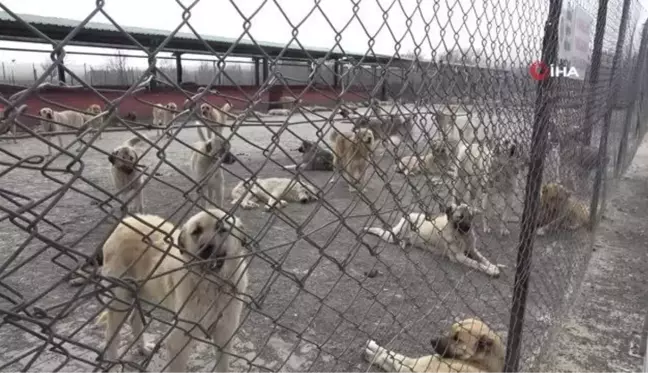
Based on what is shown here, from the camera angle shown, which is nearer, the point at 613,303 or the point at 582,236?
the point at 613,303

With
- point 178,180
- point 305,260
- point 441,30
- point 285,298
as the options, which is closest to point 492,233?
point 305,260

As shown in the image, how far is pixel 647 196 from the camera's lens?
23.8 ft

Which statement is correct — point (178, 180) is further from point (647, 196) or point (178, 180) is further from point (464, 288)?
point (647, 196)

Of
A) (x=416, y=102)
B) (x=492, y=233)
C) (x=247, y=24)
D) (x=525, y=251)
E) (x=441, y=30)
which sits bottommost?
(x=492, y=233)

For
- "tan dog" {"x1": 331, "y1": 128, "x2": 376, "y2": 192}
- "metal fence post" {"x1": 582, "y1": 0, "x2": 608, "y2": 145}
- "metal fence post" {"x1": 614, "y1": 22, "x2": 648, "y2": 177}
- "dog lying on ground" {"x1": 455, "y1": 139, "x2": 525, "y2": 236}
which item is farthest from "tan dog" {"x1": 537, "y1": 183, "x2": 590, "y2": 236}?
"metal fence post" {"x1": 614, "y1": 22, "x2": 648, "y2": 177}

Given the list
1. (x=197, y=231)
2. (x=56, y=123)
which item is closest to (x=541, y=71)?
(x=197, y=231)

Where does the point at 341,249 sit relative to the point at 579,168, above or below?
below

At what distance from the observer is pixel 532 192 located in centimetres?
224

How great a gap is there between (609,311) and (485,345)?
1.52m

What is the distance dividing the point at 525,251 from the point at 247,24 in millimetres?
1985

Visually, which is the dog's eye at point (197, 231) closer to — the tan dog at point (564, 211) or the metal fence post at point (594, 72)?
the metal fence post at point (594, 72)

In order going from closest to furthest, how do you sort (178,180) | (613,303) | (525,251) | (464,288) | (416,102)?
(416,102), (525,251), (613,303), (464,288), (178,180)

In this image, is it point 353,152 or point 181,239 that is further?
point 353,152

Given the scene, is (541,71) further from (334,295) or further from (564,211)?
(564,211)
